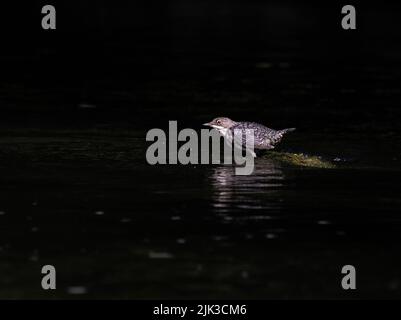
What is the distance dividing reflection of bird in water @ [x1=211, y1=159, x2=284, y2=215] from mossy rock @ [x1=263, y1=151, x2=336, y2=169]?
0.54 metres

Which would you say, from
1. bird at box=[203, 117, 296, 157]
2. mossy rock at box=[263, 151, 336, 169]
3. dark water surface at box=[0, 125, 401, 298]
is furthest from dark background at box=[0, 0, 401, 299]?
bird at box=[203, 117, 296, 157]

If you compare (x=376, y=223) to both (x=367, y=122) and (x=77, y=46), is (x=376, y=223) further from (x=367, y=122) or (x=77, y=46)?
(x=77, y=46)

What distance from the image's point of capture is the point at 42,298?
1461cm

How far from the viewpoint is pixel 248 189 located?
21.2 m

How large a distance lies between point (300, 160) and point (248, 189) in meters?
3.54

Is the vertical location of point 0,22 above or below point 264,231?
above

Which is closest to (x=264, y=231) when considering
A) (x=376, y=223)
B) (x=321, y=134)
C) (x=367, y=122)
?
(x=376, y=223)

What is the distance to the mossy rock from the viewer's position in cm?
2408

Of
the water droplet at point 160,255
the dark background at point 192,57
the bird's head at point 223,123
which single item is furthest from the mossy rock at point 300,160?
the water droplet at point 160,255

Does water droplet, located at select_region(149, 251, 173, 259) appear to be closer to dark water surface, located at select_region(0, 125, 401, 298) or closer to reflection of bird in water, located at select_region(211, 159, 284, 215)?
dark water surface, located at select_region(0, 125, 401, 298)

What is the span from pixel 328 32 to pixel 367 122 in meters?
25.8

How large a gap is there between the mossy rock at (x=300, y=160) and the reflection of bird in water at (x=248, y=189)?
21.2 inches

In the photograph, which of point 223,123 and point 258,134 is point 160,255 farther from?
point 223,123

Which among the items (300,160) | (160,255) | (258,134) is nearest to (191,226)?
(160,255)
